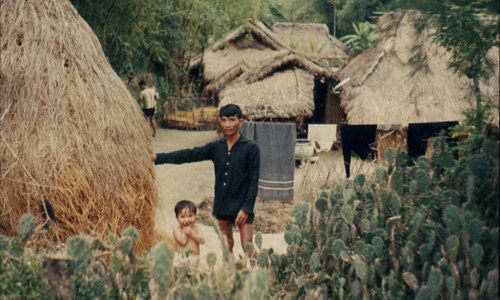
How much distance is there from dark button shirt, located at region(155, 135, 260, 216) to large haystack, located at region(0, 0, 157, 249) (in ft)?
1.74

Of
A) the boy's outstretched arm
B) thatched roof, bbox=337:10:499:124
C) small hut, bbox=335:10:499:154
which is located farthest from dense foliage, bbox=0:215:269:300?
thatched roof, bbox=337:10:499:124

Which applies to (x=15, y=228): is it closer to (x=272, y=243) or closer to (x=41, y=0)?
(x=41, y=0)

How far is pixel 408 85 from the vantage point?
44.6 ft

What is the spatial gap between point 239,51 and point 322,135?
39.4 feet

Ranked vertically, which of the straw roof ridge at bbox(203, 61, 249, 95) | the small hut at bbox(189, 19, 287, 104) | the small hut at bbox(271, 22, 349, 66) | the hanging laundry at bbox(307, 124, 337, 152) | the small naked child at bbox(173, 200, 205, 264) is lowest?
the small naked child at bbox(173, 200, 205, 264)

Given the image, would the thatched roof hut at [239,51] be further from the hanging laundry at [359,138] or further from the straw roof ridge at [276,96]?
the hanging laundry at [359,138]

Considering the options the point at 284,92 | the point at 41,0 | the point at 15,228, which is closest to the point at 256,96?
the point at 284,92

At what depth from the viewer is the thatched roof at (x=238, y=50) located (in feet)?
73.9

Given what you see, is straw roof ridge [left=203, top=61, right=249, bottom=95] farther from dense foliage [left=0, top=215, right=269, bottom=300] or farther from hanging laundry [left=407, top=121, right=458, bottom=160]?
dense foliage [left=0, top=215, right=269, bottom=300]

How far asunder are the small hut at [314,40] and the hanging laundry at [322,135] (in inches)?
777

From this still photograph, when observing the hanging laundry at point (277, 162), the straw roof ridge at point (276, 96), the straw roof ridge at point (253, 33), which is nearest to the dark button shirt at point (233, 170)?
the hanging laundry at point (277, 162)

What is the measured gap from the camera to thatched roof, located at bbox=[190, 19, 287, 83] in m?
22.5

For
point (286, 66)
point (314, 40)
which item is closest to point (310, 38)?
point (314, 40)

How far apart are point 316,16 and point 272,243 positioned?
42.3m
